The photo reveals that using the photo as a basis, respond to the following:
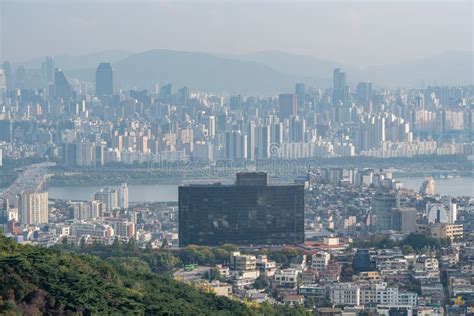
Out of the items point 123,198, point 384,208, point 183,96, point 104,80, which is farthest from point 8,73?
point 384,208

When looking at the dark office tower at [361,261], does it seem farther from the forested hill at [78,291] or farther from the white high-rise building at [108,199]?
the white high-rise building at [108,199]

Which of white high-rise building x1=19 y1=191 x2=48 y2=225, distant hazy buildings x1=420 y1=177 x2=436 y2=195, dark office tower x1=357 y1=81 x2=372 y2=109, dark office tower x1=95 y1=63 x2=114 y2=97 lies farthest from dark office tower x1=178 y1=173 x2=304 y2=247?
dark office tower x1=95 y1=63 x2=114 y2=97

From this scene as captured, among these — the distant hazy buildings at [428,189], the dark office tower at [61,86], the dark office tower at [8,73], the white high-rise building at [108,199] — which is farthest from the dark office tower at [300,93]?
the white high-rise building at [108,199]

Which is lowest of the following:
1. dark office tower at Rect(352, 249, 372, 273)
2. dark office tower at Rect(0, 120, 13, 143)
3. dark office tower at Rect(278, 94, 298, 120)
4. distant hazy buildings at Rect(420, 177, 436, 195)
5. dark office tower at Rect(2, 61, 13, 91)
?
dark office tower at Rect(352, 249, 372, 273)

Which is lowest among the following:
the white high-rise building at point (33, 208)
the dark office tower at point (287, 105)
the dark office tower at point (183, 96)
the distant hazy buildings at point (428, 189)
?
the white high-rise building at point (33, 208)

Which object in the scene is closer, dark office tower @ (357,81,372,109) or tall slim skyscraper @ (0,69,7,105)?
tall slim skyscraper @ (0,69,7,105)

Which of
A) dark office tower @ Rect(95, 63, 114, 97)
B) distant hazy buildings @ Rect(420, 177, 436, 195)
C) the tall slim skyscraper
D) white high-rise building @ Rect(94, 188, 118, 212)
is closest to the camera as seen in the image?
white high-rise building @ Rect(94, 188, 118, 212)

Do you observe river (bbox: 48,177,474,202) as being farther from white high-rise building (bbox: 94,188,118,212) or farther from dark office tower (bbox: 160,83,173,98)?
dark office tower (bbox: 160,83,173,98)
